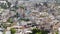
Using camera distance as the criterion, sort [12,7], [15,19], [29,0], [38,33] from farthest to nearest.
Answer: [29,0] → [12,7] → [15,19] → [38,33]

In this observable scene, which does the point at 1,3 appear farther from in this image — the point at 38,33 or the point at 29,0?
the point at 38,33

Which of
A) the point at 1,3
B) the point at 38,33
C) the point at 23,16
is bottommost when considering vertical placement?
the point at 38,33

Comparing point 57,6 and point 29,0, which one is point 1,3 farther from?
point 57,6

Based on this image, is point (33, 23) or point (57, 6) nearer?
point (33, 23)

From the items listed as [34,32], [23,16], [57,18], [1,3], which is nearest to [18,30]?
[34,32]

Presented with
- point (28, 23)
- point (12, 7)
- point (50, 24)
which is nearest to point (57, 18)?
point (50, 24)

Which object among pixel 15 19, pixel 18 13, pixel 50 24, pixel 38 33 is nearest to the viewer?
pixel 38 33

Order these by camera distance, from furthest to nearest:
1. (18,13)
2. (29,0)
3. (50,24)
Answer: (29,0), (18,13), (50,24)

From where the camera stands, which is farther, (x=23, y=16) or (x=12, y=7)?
(x=12, y=7)

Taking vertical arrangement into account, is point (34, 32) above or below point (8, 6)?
below
